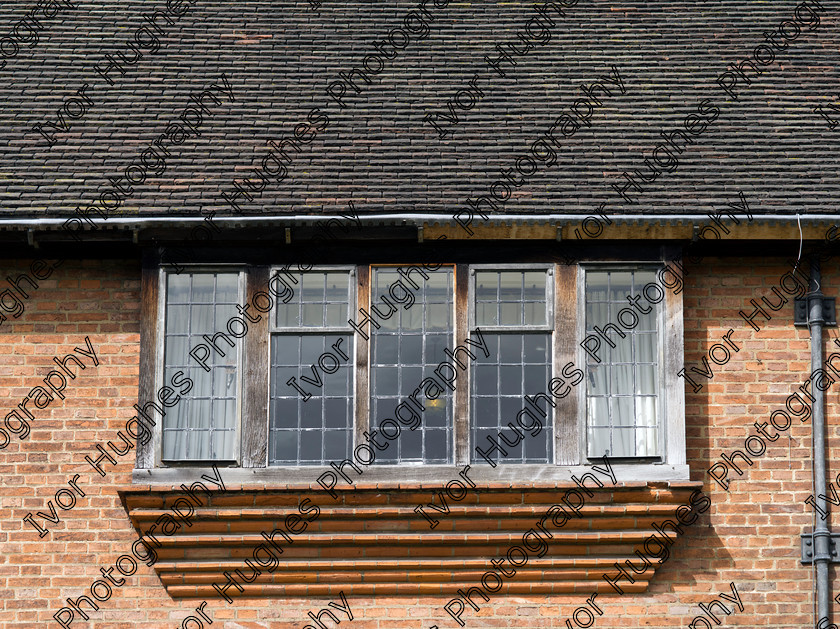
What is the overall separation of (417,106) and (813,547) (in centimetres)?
495

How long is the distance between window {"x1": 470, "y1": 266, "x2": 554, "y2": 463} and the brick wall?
1.12 m

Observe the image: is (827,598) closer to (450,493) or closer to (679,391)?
(679,391)

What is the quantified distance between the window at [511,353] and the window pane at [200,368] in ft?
6.16

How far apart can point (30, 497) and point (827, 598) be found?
6.01 m

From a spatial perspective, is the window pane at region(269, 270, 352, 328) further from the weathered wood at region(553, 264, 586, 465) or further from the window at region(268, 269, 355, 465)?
the weathered wood at region(553, 264, 586, 465)

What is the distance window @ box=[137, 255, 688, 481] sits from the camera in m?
8.77

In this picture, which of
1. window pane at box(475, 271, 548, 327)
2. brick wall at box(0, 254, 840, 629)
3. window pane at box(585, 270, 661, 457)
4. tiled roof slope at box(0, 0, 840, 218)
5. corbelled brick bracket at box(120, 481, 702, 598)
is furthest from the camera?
tiled roof slope at box(0, 0, 840, 218)

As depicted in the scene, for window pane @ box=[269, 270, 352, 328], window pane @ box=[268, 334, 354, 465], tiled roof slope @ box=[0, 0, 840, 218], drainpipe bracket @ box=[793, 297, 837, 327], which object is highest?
tiled roof slope @ box=[0, 0, 840, 218]

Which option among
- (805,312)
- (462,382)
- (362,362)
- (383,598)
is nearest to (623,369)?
(462,382)

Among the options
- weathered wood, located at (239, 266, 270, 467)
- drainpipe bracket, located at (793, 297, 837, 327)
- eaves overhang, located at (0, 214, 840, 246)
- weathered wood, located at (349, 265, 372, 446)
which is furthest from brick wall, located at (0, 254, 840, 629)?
weathered wood, located at (349, 265, 372, 446)

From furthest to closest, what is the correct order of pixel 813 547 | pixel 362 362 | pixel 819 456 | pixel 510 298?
1. pixel 510 298
2. pixel 362 362
3. pixel 819 456
4. pixel 813 547

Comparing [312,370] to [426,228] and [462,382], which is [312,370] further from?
[426,228]

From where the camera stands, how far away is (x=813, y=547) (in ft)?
28.4

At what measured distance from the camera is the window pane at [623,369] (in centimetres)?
887
